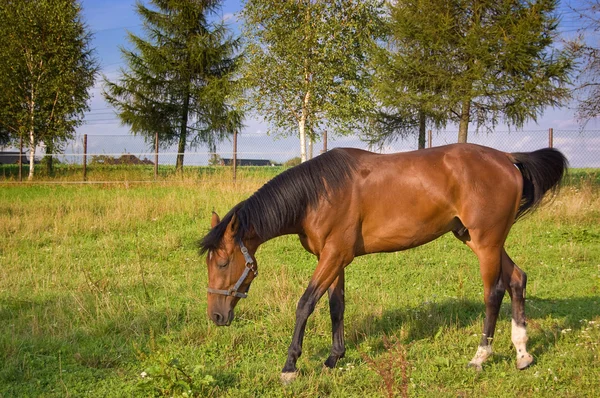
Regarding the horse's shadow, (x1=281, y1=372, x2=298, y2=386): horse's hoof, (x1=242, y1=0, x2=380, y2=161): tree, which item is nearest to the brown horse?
(x1=281, y1=372, x2=298, y2=386): horse's hoof

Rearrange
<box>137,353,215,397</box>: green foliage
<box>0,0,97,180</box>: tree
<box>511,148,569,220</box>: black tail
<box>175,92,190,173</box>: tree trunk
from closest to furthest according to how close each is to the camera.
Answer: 1. <box>137,353,215,397</box>: green foliage
2. <box>511,148,569,220</box>: black tail
3. <box>0,0,97,180</box>: tree
4. <box>175,92,190,173</box>: tree trunk

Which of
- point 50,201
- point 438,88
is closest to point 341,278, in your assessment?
point 50,201

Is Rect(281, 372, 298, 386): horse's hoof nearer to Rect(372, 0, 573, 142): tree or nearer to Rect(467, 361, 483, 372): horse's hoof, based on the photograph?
Rect(467, 361, 483, 372): horse's hoof

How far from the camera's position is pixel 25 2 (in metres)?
21.4

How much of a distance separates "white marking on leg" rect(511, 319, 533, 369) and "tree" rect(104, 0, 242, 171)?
20019 millimetres

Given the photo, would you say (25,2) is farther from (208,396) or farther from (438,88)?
(208,396)

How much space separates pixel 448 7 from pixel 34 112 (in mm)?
16553

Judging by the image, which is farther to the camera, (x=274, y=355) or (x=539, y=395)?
(x=274, y=355)

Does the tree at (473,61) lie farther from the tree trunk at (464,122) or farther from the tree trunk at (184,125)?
the tree trunk at (184,125)

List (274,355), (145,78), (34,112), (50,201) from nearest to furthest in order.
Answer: (274,355)
(50,201)
(34,112)
(145,78)

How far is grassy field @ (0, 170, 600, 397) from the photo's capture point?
3740 millimetres

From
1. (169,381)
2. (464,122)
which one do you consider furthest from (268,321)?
(464,122)

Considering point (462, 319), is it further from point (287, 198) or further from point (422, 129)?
point (422, 129)

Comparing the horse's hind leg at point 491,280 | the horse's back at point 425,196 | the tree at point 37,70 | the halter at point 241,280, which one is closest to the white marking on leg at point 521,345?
the horse's hind leg at point 491,280
